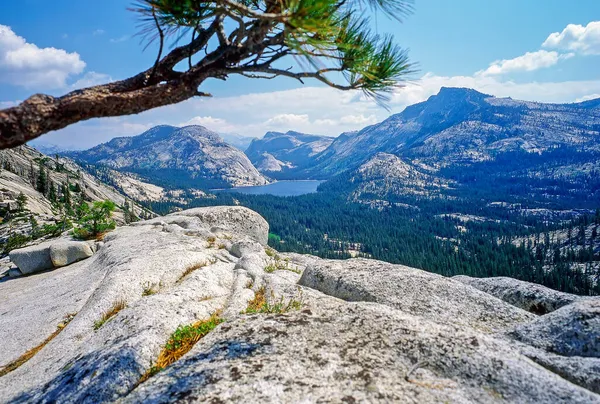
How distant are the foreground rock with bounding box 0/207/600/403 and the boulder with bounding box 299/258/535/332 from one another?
0.05 meters

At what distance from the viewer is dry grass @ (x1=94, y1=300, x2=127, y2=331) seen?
10.2 m

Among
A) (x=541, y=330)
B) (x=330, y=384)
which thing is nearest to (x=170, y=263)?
(x=330, y=384)

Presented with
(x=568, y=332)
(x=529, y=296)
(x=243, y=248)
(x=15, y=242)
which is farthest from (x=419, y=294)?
(x=15, y=242)

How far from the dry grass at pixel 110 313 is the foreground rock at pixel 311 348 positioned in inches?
2.6

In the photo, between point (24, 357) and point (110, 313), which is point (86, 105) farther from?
point (24, 357)

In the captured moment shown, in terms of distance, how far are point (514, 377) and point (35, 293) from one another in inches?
845

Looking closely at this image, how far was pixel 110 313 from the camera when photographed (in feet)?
35.8

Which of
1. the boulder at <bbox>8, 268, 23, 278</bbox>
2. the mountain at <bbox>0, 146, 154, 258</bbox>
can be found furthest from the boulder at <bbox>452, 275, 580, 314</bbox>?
the mountain at <bbox>0, 146, 154, 258</bbox>

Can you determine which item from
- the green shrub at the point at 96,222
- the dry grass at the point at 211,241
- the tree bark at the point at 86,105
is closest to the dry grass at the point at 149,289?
the dry grass at the point at 211,241

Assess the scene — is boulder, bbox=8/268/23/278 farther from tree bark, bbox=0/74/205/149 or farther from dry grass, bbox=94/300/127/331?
tree bark, bbox=0/74/205/149

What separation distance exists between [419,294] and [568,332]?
4.21 m

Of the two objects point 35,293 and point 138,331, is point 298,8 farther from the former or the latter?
point 35,293

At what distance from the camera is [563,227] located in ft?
625

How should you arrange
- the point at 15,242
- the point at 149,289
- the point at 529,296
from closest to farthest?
the point at 529,296
the point at 149,289
the point at 15,242
